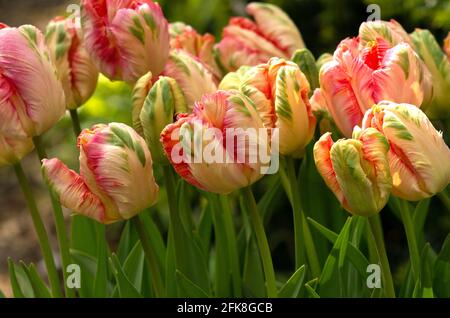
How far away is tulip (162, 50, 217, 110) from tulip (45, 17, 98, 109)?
11cm

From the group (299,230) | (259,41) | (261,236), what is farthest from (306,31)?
(261,236)

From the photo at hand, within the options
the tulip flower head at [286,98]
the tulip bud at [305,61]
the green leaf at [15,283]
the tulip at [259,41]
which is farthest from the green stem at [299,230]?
the green leaf at [15,283]

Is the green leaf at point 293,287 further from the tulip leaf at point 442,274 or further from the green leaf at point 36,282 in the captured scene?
the green leaf at point 36,282

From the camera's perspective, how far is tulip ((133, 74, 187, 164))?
105 cm

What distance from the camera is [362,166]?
937 mm

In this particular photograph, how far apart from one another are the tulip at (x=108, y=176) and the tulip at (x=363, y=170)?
200 mm

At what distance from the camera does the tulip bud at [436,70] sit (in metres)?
1.17

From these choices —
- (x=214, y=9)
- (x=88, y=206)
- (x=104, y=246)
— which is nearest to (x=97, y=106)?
(x=214, y=9)

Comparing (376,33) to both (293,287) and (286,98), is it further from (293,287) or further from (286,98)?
(293,287)

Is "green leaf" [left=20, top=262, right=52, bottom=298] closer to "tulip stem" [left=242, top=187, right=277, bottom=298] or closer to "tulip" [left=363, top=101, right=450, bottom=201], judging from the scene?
"tulip stem" [left=242, top=187, right=277, bottom=298]

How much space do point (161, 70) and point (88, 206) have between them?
0.23 m

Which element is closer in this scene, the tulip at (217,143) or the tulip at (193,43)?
the tulip at (217,143)

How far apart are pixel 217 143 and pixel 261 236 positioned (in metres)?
0.13

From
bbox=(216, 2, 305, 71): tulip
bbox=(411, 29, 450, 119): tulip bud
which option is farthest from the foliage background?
bbox=(411, 29, 450, 119): tulip bud
